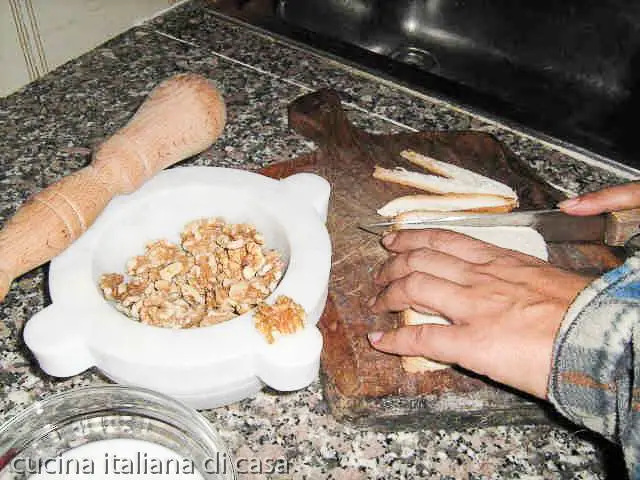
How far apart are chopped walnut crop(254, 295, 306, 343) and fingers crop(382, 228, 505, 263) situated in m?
0.27

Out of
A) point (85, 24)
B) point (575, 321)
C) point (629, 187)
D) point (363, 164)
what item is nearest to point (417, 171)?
point (363, 164)

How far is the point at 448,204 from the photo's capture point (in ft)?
3.35

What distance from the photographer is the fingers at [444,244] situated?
0.89m

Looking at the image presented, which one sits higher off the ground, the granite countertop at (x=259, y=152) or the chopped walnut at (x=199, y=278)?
the chopped walnut at (x=199, y=278)

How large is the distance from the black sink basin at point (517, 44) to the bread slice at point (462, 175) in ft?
1.30

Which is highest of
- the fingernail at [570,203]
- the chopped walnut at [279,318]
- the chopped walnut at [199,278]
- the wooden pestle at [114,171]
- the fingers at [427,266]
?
the wooden pestle at [114,171]

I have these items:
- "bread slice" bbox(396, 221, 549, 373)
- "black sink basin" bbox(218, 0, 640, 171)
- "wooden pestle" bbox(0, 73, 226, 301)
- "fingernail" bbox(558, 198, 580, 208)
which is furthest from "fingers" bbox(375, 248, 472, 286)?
"black sink basin" bbox(218, 0, 640, 171)

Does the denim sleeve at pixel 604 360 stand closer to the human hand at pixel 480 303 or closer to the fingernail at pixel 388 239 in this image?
the human hand at pixel 480 303

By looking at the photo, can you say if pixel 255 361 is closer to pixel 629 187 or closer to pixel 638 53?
pixel 629 187

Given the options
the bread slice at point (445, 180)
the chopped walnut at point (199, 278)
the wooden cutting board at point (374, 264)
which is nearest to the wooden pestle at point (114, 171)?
the chopped walnut at point (199, 278)

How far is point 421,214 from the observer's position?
99 centimetres

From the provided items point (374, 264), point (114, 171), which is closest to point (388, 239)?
point (374, 264)

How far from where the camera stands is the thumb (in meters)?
0.77

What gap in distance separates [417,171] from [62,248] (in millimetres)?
591
